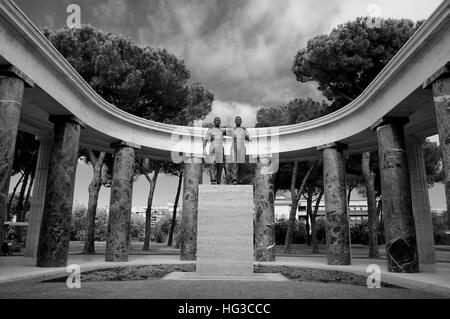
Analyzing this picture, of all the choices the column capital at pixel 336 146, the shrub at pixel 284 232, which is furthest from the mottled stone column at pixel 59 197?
the shrub at pixel 284 232

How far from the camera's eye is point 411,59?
10.9 metres

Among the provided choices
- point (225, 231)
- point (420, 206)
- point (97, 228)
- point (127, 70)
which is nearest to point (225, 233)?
point (225, 231)

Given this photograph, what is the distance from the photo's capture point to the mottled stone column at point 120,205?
52.8 ft

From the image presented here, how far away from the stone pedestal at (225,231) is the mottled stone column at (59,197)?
5233mm

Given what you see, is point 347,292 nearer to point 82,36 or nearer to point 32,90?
point 32,90

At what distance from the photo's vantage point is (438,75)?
31.6ft

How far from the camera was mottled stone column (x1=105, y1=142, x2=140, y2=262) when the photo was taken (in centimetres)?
1609

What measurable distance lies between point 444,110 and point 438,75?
3.28 feet

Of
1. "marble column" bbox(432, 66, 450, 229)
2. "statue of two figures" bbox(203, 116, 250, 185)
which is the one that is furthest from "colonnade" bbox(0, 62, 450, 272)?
"statue of two figures" bbox(203, 116, 250, 185)

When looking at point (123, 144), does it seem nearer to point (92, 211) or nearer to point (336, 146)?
point (92, 211)

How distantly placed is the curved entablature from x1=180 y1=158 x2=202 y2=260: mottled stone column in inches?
56.1

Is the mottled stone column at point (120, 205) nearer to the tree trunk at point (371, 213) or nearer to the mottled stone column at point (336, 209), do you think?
the mottled stone column at point (336, 209)

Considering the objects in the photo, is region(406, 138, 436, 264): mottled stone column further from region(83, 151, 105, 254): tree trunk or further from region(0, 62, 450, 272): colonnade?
region(83, 151, 105, 254): tree trunk
